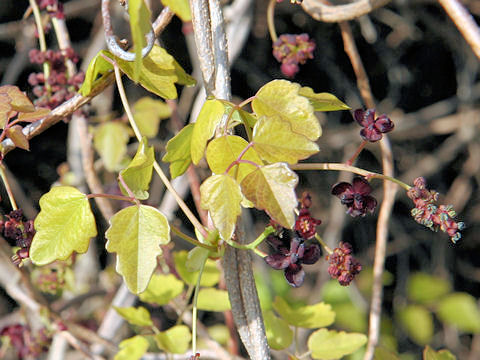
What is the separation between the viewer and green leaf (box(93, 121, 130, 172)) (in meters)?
1.33

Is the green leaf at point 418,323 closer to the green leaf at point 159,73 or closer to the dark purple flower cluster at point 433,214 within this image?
the dark purple flower cluster at point 433,214

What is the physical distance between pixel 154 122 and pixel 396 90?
1143mm

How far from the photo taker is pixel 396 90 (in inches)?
82.8

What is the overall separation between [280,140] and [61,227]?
0.89 ft

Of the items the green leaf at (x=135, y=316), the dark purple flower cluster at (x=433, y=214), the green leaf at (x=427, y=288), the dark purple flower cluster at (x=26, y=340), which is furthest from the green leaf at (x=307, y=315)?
the green leaf at (x=427, y=288)

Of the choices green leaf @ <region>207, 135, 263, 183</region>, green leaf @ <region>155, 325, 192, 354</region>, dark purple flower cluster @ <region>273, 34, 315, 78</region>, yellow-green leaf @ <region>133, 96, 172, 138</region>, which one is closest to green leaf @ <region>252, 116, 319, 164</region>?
green leaf @ <region>207, 135, 263, 183</region>

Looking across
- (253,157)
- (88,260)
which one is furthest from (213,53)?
(88,260)

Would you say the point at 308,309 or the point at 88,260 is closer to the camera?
the point at 308,309

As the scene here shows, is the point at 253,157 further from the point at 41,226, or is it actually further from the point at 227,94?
the point at 41,226

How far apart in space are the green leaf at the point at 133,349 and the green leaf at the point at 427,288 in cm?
149

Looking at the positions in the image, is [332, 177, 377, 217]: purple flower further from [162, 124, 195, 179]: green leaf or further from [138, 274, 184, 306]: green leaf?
[138, 274, 184, 306]: green leaf

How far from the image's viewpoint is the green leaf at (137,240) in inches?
23.3

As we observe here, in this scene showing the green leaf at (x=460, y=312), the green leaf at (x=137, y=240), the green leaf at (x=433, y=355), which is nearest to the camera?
the green leaf at (x=137, y=240)

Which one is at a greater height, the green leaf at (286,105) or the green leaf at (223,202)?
the green leaf at (286,105)
